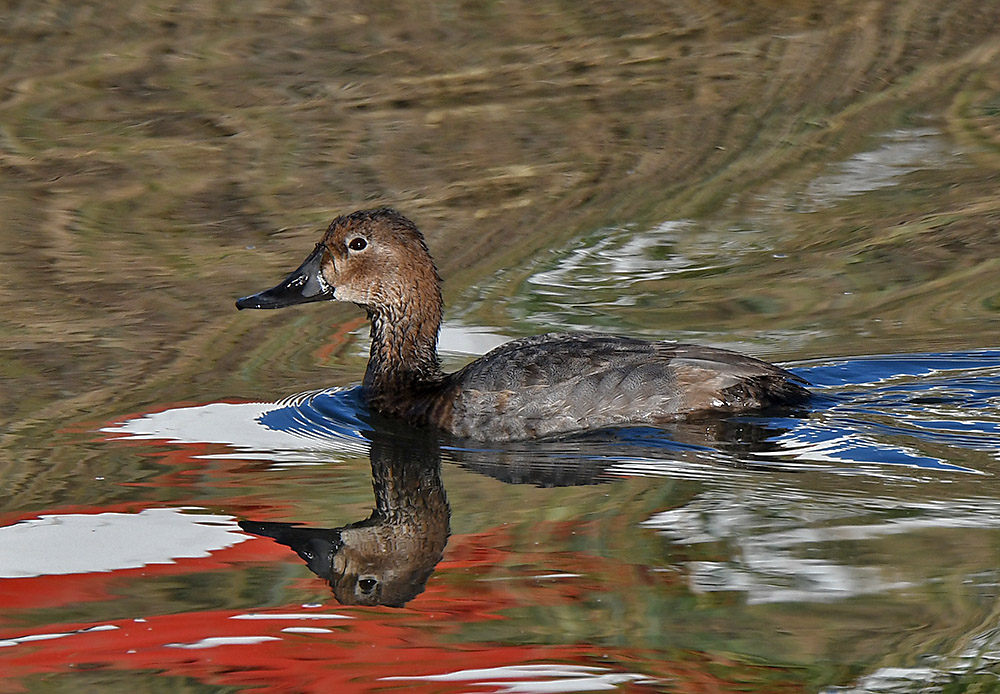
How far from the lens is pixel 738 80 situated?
12.8 m

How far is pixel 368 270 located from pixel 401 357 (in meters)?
0.45

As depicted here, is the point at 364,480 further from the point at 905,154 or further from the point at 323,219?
the point at 905,154

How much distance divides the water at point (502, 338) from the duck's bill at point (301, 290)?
40cm

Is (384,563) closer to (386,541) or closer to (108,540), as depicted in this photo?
(386,541)

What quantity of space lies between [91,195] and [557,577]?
6632 mm

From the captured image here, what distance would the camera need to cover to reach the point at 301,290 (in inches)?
302

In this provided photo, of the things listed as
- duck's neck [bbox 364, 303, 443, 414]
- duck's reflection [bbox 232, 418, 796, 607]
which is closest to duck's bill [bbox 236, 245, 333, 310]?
duck's neck [bbox 364, 303, 443, 414]

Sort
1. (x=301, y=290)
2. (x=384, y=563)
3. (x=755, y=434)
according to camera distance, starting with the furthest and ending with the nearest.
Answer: (x=301, y=290), (x=755, y=434), (x=384, y=563)

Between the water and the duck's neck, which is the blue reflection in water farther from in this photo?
the duck's neck

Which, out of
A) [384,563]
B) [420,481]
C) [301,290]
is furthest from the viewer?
[301,290]

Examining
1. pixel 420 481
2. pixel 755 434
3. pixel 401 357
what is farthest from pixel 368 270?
pixel 755 434

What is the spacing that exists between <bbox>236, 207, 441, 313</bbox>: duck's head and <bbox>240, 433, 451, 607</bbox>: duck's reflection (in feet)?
4.04

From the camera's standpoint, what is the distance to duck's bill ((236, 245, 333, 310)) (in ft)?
25.1

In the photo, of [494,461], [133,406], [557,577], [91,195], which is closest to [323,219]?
[91,195]
